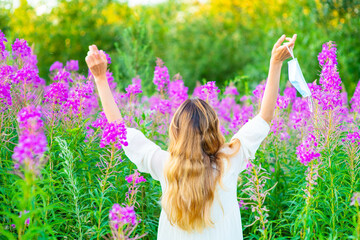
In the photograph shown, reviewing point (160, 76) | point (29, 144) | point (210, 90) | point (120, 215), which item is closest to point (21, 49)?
point (160, 76)

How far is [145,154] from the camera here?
2.93 meters

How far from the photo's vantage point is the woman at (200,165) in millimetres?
2816

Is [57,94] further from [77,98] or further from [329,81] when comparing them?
[329,81]

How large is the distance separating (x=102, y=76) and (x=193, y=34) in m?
19.6

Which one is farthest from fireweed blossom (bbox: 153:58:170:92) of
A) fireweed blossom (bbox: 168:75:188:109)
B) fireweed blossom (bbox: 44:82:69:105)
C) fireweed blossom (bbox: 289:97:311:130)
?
fireweed blossom (bbox: 289:97:311:130)

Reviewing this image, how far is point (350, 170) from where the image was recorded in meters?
3.78

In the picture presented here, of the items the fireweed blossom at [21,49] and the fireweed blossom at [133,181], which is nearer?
the fireweed blossom at [133,181]

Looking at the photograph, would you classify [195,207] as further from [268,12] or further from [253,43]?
[268,12]

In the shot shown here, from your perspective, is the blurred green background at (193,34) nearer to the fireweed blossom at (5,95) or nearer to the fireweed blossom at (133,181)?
the fireweed blossom at (5,95)

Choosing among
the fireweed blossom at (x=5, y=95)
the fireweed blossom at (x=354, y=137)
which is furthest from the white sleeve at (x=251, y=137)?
the fireweed blossom at (x=5, y=95)

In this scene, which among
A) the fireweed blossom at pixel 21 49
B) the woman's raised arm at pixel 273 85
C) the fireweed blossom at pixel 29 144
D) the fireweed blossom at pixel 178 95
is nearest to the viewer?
the fireweed blossom at pixel 29 144

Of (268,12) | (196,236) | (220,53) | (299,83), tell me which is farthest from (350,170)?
(268,12)

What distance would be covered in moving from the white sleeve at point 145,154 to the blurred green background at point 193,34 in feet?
10.6

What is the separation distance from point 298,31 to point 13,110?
496 inches
